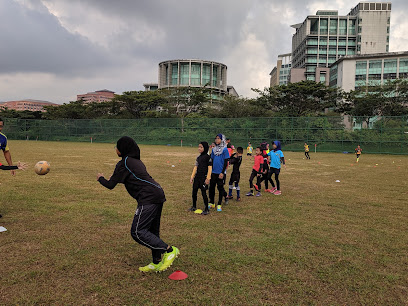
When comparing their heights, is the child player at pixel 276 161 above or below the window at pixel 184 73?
below

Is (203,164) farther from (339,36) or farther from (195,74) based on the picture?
(339,36)

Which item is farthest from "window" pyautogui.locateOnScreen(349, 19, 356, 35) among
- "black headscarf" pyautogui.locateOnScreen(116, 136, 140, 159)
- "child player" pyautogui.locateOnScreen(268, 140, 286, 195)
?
"black headscarf" pyautogui.locateOnScreen(116, 136, 140, 159)

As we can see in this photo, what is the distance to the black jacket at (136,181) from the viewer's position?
4125 mm

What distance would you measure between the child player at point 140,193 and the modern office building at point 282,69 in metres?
165

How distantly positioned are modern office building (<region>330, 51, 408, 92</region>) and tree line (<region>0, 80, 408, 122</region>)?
26882 millimetres

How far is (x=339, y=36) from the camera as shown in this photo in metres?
105

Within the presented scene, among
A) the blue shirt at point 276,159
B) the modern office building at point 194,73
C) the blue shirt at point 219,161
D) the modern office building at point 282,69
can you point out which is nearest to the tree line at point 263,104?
the blue shirt at point 276,159

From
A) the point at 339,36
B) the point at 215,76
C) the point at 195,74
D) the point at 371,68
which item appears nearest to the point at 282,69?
the point at 339,36

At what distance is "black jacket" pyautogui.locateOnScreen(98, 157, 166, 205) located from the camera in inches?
162

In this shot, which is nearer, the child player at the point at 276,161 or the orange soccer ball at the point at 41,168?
the orange soccer ball at the point at 41,168

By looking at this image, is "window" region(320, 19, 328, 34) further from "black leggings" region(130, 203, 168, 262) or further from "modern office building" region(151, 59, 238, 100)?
"black leggings" region(130, 203, 168, 262)

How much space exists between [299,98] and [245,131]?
1440 centimetres

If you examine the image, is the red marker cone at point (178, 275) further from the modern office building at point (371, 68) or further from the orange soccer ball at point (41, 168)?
the modern office building at point (371, 68)

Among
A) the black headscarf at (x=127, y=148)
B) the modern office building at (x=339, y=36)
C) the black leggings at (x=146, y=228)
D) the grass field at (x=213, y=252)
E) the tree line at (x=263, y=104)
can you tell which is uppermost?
the modern office building at (x=339, y=36)
